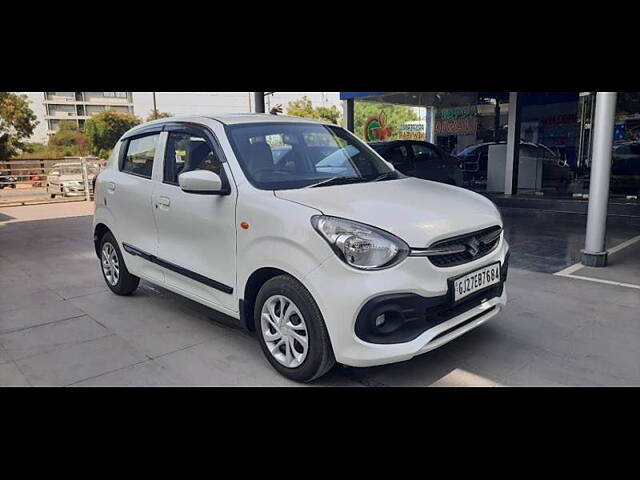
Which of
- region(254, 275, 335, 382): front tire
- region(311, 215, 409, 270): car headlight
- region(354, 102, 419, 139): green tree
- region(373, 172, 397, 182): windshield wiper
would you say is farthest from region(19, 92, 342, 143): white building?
region(311, 215, 409, 270): car headlight

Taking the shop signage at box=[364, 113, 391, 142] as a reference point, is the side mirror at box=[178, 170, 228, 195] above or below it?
below

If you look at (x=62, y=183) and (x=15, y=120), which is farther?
(x=15, y=120)

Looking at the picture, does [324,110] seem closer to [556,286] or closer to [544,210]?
[544,210]

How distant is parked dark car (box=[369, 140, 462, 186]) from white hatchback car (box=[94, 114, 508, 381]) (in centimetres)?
559

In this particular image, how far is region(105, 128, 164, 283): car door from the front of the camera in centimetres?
432

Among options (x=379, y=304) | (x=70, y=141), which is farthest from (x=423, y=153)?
(x=70, y=141)

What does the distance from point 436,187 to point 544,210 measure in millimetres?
7468

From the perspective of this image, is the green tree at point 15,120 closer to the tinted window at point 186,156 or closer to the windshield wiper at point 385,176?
the tinted window at point 186,156

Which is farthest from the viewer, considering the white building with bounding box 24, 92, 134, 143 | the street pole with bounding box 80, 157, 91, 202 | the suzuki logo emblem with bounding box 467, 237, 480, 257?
the white building with bounding box 24, 92, 134, 143

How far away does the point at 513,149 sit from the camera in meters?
12.2

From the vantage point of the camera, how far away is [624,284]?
5.14 metres

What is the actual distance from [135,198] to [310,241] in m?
2.28

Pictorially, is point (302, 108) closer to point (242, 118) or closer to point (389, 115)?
point (389, 115)

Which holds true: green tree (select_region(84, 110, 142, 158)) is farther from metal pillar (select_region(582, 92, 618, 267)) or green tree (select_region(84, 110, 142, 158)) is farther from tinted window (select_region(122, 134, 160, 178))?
metal pillar (select_region(582, 92, 618, 267))
